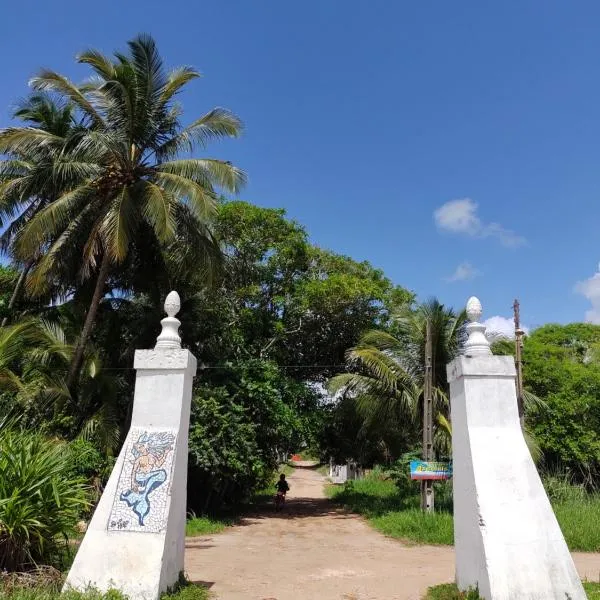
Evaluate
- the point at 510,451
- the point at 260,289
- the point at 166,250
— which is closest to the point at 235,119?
the point at 166,250

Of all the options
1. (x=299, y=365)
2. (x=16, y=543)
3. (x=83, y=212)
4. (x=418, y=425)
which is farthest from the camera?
(x=299, y=365)

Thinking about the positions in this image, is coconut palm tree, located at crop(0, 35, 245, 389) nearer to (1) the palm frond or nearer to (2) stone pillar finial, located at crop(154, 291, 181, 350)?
(1) the palm frond

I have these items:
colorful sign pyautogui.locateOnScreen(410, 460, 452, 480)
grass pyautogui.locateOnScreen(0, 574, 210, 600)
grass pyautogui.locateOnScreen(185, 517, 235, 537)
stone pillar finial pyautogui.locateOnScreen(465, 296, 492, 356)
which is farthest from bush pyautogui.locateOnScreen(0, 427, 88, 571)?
colorful sign pyautogui.locateOnScreen(410, 460, 452, 480)

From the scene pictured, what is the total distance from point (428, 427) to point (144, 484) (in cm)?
1006

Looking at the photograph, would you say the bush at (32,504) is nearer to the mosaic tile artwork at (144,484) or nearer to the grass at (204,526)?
the mosaic tile artwork at (144,484)

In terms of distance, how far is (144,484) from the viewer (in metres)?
6.18

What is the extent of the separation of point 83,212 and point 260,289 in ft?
21.7

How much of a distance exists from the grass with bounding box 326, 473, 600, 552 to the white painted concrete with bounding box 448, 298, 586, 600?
595 cm

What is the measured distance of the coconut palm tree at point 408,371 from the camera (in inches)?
631

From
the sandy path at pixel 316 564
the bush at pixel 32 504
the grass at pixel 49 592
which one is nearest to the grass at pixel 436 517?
the sandy path at pixel 316 564

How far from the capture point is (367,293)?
18.1 meters

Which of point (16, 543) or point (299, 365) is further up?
point (299, 365)

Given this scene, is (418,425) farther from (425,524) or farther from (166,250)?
(166,250)

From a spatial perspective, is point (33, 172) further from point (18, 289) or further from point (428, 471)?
point (428, 471)
